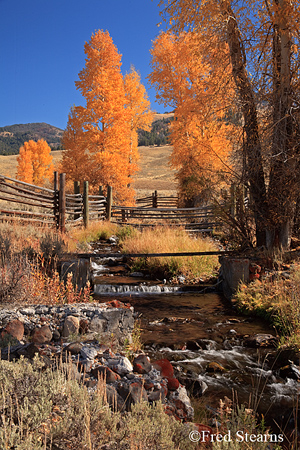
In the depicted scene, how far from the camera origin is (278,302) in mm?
5980

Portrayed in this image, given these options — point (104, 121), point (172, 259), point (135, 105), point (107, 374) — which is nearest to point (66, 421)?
point (107, 374)

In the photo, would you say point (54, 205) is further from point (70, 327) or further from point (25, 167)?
point (25, 167)

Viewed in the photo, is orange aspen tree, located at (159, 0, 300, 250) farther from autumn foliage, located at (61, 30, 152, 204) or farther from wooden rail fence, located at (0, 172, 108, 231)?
autumn foliage, located at (61, 30, 152, 204)

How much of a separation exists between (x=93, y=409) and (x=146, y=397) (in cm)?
64

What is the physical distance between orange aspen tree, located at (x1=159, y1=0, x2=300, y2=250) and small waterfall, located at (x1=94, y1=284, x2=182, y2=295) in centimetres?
223

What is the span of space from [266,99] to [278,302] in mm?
4110

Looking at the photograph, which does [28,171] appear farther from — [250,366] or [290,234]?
[250,366]

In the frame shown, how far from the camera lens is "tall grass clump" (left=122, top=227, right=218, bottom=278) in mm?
8867

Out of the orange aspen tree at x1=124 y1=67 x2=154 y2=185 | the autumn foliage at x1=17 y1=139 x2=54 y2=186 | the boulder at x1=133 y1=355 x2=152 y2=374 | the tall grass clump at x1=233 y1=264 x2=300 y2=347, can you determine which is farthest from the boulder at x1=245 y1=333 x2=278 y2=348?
the autumn foliage at x1=17 y1=139 x2=54 y2=186

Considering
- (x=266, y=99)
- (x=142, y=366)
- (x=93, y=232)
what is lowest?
(x=142, y=366)

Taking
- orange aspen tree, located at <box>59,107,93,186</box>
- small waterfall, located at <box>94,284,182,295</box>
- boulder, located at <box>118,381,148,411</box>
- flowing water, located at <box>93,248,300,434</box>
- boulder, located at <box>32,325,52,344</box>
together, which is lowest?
flowing water, located at <box>93,248,300,434</box>

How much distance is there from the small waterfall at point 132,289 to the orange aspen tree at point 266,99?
7.32 feet

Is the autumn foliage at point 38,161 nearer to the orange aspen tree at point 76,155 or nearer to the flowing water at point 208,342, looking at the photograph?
the orange aspen tree at point 76,155

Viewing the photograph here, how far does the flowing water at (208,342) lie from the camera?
3766 millimetres
